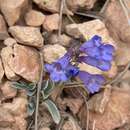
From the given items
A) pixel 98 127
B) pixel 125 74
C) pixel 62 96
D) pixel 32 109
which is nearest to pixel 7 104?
pixel 32 109

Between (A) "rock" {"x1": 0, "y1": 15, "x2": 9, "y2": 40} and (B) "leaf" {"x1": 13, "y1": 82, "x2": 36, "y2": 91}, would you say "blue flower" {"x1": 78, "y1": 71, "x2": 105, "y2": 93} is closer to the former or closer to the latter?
(B) "leaf" {"x1": 13, "y1": 82, "x2": 36, "y2": 91}

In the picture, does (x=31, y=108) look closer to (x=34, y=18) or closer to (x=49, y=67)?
(x=49, y=67)

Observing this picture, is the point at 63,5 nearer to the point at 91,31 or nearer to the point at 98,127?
the point at 91,31

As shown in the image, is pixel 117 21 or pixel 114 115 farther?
pixel 117 21

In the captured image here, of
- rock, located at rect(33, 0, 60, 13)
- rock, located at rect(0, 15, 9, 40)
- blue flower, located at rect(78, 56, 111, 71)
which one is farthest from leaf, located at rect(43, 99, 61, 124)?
rock, located at rect(33, 0, 60, 13)

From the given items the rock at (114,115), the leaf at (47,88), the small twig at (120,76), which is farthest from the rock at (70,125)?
the small twig at (120,76)

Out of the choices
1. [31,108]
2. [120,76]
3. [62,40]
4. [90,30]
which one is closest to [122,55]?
[120,76]
